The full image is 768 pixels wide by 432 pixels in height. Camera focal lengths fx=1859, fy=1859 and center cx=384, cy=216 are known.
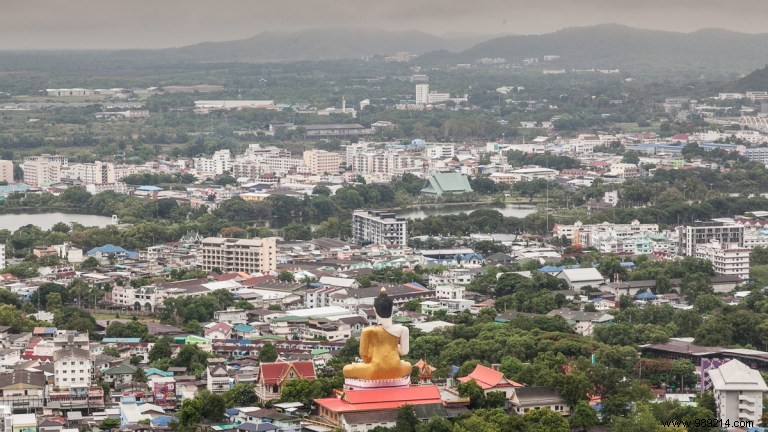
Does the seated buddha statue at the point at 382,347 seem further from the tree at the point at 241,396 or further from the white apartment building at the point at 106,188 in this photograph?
the white apartment building at the point at 106,188

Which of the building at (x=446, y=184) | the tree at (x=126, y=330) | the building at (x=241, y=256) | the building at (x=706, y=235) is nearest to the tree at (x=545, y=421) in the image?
the tree at (x=126, y=330)

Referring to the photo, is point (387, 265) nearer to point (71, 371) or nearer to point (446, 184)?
point (71, 371)

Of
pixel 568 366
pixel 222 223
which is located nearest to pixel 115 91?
pixel 222 223

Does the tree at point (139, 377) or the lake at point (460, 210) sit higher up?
the tree at point (139, 377)

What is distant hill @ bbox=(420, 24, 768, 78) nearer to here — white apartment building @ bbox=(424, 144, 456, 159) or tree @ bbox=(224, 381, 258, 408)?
white apartment building @ bbox=(424, 144, 456, 159)

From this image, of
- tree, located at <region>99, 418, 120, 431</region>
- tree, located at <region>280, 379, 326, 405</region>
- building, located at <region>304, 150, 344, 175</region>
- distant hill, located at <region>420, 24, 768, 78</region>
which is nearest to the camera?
tree, located at <region>99, 418, 120, 431</region>

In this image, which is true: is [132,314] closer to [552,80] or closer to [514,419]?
[514,419]

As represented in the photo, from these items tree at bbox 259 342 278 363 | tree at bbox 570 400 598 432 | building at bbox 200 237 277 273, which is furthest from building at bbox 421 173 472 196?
tree at bbox 570 400 598 432

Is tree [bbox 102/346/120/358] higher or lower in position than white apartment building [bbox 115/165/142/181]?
higher
